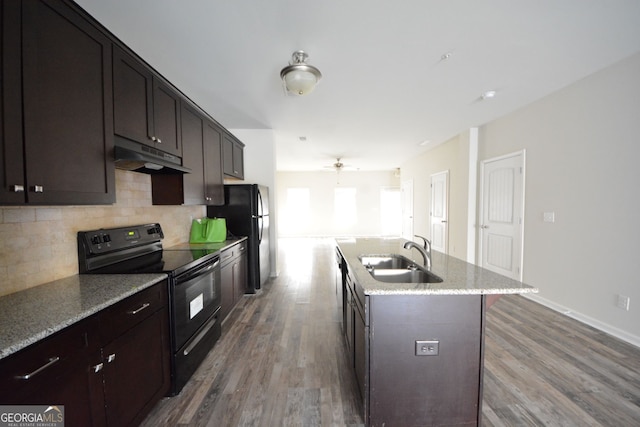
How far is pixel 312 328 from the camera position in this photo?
258cm

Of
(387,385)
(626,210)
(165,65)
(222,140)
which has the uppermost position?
(165,65)

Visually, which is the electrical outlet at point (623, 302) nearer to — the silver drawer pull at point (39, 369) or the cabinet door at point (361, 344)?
the cabinet door at point (361, 344)

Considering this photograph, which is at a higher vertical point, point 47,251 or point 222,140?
point 222,140

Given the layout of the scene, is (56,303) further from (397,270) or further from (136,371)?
A: (397,270)

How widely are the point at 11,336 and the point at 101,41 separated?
A: 1613mm

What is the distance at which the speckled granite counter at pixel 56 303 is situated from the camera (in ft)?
2.80

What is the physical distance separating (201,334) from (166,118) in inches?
74.4

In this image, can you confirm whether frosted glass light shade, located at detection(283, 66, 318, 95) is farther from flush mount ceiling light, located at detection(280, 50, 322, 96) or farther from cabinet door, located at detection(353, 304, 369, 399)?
cabinet door, located at detection(353, 304, 369, 399)

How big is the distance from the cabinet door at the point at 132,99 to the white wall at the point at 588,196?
169 inches

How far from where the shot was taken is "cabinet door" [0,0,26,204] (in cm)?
96

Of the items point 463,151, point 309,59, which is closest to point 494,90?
point 463,151

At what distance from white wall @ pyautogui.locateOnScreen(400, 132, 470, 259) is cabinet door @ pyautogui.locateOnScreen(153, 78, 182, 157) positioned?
176 inches

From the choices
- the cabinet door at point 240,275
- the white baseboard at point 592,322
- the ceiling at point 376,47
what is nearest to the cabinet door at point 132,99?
the ceiling at point 376,47

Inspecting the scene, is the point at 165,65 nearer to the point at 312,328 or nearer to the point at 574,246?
the point at 312,328
